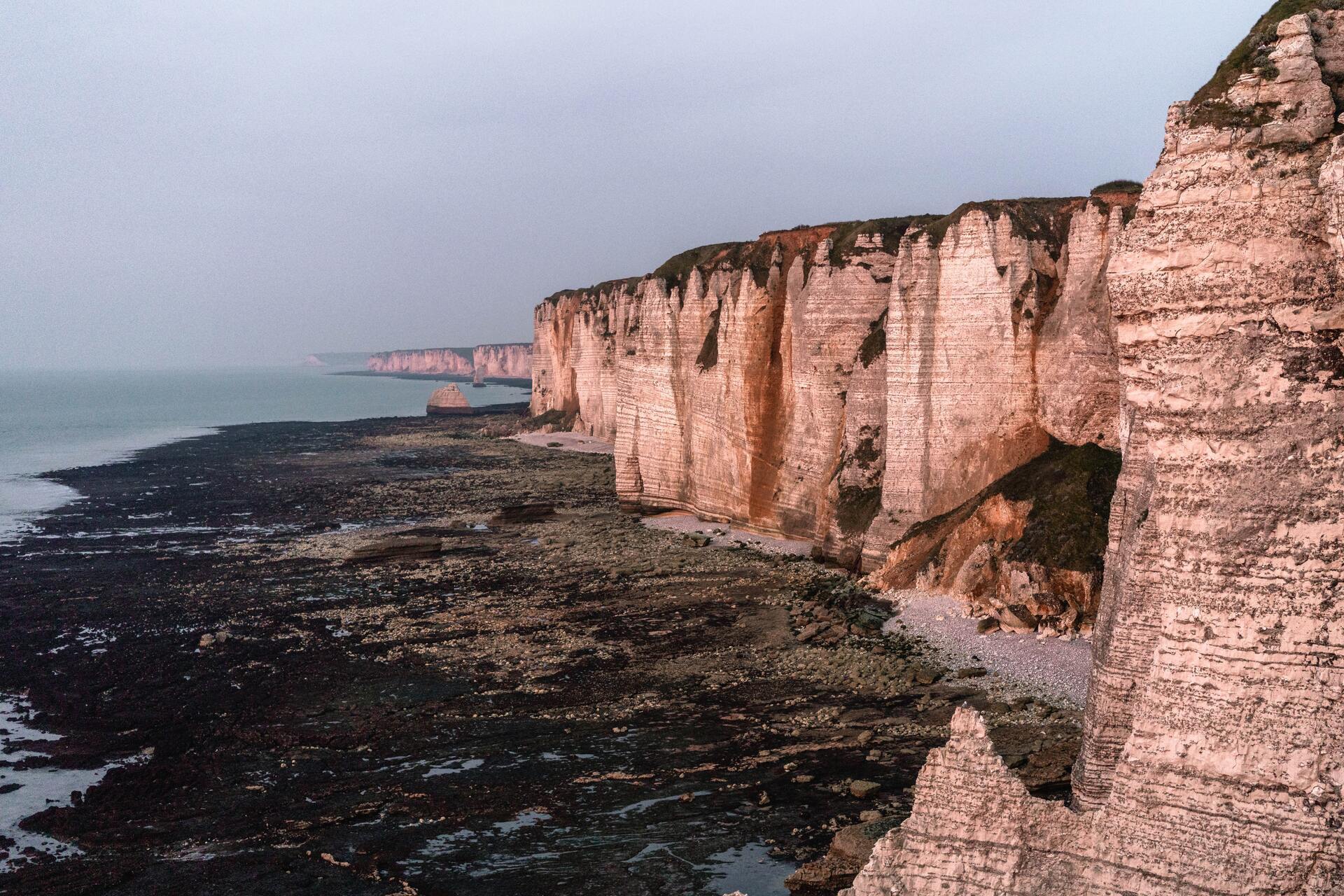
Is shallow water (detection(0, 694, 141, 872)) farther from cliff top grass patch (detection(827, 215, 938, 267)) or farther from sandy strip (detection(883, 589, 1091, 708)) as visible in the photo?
cliff top grass patch (detection(827, 215, 938, 267))

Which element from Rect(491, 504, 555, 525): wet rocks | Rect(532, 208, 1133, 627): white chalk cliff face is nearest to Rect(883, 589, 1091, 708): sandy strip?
Rect(532, 208, 1133, 627): white chalk cliff face

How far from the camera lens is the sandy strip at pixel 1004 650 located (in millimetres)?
16969

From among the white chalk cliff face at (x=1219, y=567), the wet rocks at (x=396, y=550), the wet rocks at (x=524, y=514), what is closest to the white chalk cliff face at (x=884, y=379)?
the wet rocks at (x=524, y=514)

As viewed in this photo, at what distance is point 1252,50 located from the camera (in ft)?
27.6

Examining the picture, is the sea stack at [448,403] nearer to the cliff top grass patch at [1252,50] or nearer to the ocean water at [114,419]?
the ocean water at [114,419]

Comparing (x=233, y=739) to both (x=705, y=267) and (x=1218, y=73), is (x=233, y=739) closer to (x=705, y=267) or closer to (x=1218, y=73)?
(x=1218, y=73)

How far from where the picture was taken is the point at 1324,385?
7.32 meters

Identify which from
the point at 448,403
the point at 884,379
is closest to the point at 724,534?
the point at 884,379

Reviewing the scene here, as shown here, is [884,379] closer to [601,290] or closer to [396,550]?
[396,550]

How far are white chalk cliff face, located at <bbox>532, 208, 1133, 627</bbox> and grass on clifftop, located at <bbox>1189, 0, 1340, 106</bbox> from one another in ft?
38.9

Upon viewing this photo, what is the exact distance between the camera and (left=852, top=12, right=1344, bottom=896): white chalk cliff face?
709 centimetres

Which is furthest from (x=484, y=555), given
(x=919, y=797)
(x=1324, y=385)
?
(x=1324, y=385)

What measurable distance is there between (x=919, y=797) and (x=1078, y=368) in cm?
1617

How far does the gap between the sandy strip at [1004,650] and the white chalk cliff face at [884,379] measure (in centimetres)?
62
